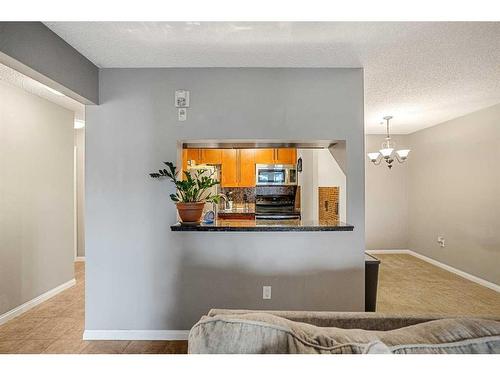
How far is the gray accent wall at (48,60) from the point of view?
5.90ft

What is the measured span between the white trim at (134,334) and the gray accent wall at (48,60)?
206cm

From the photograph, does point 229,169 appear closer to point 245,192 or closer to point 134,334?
point 245,192

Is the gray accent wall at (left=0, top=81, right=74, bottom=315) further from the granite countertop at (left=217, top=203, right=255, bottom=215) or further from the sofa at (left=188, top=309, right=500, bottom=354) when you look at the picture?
the sofa at (left=188, top=309, right=500, bottom=354)

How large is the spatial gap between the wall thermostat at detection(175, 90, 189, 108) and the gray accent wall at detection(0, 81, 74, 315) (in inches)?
75.5

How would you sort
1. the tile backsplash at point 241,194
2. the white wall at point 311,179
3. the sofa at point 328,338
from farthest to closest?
the tile backsplash at point 241,194
the white wall at point 311,179
the sofa at point 328,338

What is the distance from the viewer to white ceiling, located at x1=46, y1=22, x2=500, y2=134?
2.12 metres

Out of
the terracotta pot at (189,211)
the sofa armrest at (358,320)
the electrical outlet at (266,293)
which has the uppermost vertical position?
the terracotta pot at (189,211)

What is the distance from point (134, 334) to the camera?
9.08ft

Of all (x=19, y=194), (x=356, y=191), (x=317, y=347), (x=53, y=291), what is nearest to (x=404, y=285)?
(x=356, y=191)

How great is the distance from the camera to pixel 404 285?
4297 mm

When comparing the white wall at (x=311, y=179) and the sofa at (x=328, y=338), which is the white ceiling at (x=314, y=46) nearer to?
the white wall at (x=311, y=179)

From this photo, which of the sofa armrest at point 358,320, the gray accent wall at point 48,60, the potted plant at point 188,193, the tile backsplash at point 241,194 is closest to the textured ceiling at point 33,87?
the gray accent wall at point 48,60

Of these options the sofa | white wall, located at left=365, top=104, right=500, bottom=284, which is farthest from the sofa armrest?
Answer: white wall, located at left=365, top=104, right=500, bottom=284

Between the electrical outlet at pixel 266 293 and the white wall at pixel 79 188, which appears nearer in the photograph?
the electrical outlet at pixel 266 293
